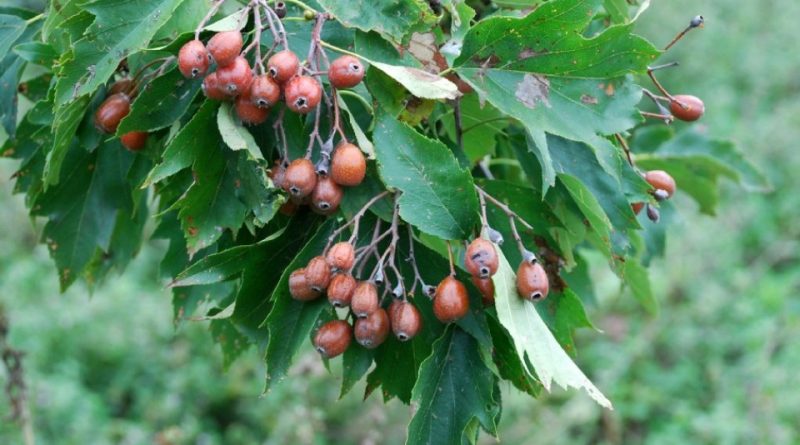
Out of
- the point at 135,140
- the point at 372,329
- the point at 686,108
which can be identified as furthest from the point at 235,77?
the point at 686,108

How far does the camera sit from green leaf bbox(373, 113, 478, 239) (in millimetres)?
1111

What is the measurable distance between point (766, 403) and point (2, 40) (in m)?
3.37

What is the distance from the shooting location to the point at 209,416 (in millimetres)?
3795

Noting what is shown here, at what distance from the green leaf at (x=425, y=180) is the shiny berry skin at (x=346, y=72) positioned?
7cm

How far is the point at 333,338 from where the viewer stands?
3.82ft

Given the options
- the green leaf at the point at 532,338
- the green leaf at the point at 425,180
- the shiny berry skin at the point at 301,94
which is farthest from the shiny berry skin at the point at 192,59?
the green leaf at the point at 532,338

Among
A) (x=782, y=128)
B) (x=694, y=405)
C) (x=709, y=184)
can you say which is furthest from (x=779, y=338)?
(x=709, y=184)

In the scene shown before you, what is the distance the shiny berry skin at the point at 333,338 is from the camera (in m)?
1.16

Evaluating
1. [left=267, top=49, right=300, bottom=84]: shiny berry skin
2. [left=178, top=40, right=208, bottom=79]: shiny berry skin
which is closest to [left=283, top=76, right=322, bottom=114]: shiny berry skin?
[left=267, top=49, right=300, bottom=84]: shiny berry skin

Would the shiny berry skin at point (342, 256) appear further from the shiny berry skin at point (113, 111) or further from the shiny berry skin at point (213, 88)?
the shiny berry skin at point (113, 111)

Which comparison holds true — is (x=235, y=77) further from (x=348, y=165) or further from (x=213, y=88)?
(x=348, y=165)

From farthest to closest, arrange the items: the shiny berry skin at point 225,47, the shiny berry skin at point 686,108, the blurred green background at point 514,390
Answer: the blurred green background at point 514,390 < the shiny berry skin at point 686,108 < the shiny berry skin at point 225,47

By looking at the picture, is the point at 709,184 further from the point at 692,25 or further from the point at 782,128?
the point at 782,128

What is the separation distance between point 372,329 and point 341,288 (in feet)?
0.26
